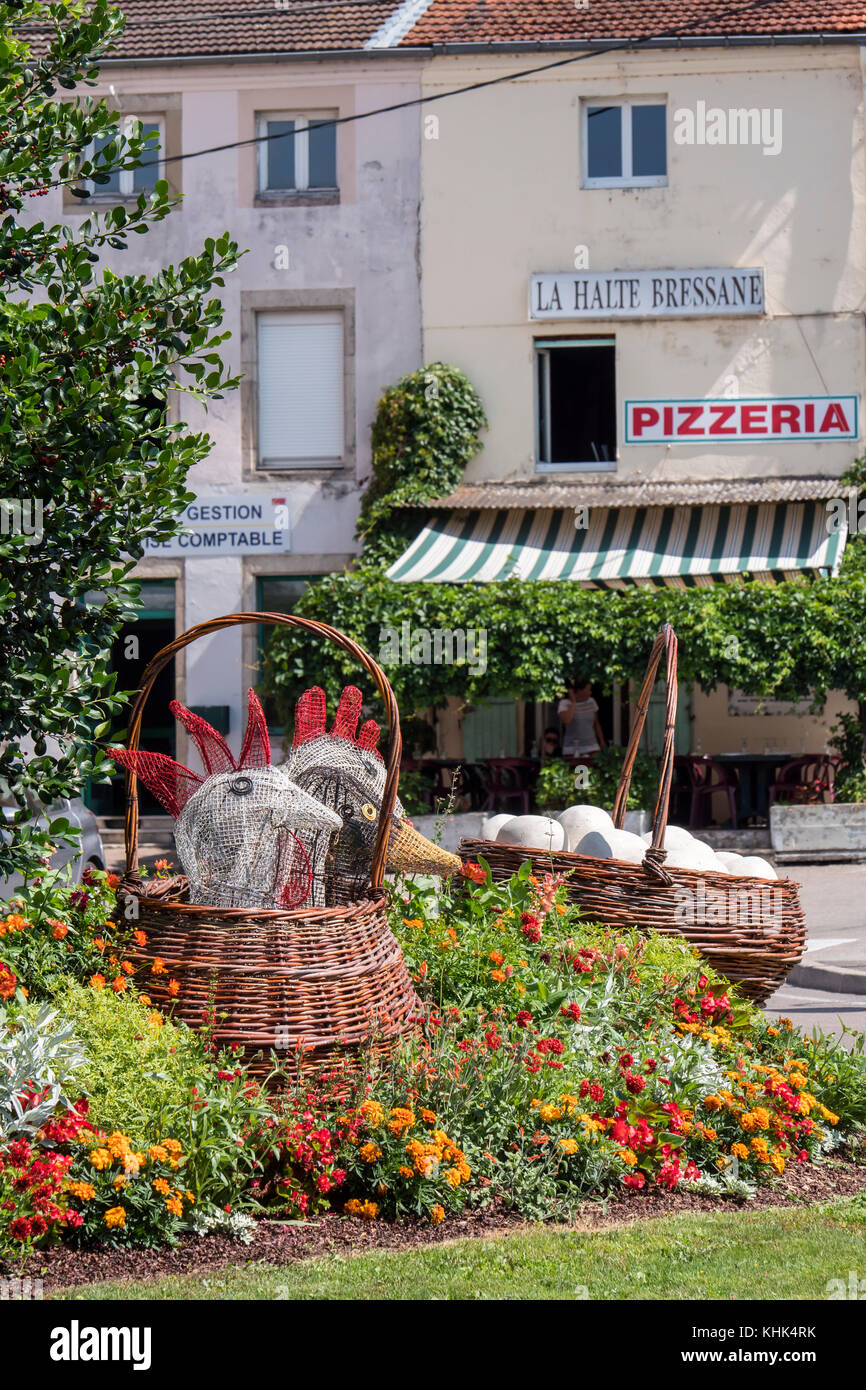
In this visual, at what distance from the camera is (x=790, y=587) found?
1656 centimetres

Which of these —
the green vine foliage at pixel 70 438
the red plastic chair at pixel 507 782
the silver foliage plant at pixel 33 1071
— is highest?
the green vine foliage at pixel 70 438

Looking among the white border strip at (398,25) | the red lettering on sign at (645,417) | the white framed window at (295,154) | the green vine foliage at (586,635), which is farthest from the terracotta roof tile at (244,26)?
the green vine foliage at (586,635)

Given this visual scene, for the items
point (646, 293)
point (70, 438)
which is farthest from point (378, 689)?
point (646, 293)

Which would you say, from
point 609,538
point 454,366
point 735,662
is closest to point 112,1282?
point 735,662

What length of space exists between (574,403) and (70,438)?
54.2ft

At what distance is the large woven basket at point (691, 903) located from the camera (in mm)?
6305

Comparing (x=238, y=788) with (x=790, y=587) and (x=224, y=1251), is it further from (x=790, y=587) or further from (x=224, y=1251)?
(x=790, y=587)

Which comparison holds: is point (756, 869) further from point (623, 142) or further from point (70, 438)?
point (623, 142)

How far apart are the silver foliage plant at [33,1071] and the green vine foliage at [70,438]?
678 millimetres

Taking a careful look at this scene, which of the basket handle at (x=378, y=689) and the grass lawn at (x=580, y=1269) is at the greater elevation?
the basket handle at (x=378, y=689)

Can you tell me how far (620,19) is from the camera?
68.2 feet

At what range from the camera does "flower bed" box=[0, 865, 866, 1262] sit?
Result: 4.46m

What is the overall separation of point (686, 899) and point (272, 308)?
53.2ft

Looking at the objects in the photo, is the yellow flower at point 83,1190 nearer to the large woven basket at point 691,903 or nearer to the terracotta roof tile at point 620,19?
the large woven basket at point 691,903
